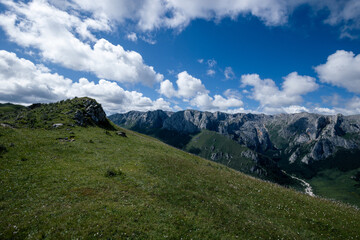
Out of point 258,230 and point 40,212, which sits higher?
point 258,230

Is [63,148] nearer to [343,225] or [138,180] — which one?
[138,180]

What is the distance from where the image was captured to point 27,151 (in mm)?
24875

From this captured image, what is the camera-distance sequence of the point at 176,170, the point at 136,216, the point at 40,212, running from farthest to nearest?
the point at 176,170 < the point at 136,216 < the point at 40,212

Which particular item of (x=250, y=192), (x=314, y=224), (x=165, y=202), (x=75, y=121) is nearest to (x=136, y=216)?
(x=165, y=202)

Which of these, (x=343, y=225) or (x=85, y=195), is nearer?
(x=85, y=195)

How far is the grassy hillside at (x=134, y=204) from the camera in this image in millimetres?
12578

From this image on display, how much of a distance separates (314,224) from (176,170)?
1937 centimetres

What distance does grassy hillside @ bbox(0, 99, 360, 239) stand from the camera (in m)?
12.6

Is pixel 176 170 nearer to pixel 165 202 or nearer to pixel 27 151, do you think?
pixel 165 202

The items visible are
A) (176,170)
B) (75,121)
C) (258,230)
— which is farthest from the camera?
(75,121)

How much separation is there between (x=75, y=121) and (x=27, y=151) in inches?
914

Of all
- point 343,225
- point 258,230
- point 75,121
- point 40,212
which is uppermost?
point 75,121

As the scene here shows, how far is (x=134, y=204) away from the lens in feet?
52.0

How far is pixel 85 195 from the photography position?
1628 cm
